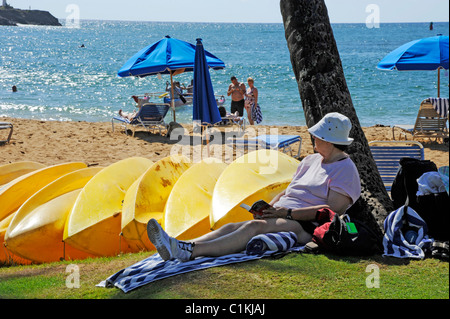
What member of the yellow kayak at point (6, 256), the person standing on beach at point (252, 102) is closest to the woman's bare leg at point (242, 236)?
the yellow kayak at point (6, 256)

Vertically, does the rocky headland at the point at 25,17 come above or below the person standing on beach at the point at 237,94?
above

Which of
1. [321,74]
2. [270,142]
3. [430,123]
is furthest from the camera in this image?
[430,123]

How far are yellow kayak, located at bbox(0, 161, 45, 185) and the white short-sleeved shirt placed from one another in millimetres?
4173

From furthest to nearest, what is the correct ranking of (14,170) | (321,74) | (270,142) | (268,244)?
(270,142)
(14,170)
(321,74)
(268,244)

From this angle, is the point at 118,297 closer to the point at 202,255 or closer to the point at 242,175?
the point at 202,255

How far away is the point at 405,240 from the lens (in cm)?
373

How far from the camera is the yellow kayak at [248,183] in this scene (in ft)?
15.3

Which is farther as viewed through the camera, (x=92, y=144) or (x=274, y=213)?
(x=92, y=144)

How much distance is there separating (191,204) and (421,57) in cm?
828

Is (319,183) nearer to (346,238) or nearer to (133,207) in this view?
(346,238)

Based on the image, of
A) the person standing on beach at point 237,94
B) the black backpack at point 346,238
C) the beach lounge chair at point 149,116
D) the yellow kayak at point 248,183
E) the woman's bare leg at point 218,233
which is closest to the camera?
the black backpack at point 346,238

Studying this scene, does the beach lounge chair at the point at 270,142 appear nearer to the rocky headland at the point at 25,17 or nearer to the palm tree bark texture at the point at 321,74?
the palm tree bark texture at the point at 321,74

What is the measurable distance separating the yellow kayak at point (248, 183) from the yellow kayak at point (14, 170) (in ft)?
10.5

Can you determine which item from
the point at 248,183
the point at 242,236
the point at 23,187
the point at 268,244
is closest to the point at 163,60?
the point at 23,187
